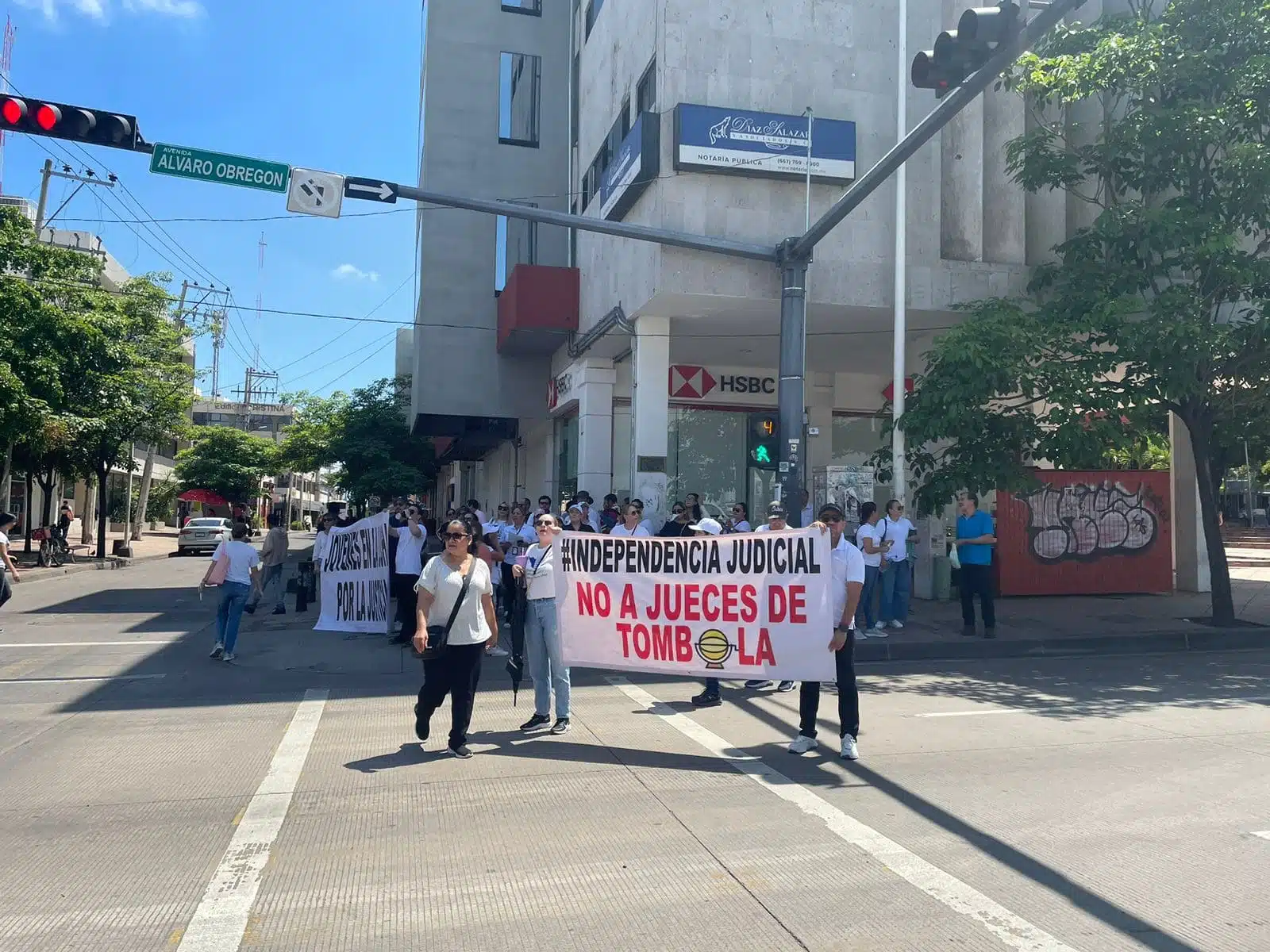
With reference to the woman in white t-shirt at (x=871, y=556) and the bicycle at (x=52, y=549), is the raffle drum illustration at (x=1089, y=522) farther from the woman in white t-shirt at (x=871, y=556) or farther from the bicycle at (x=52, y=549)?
the bicycle at (x=52, y=549)

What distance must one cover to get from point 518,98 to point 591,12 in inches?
200

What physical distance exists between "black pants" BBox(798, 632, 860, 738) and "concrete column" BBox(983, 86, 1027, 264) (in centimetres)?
1224

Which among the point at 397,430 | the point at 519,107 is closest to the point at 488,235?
the point at 519,107

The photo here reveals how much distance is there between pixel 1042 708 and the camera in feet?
30.9

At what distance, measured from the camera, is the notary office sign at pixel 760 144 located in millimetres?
15844

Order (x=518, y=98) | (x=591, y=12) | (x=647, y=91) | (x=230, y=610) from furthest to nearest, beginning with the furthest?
1. (x=518, y=98)
2. (x=591, y=12)
3. (x=647, y=91)
4. (x=230, y=610)

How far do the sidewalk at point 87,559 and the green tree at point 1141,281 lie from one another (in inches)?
851

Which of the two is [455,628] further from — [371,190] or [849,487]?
[849,487]

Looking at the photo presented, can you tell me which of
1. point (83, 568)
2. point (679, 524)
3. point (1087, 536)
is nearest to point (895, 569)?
point (679, 524)

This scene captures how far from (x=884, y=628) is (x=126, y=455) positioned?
99.1 feet

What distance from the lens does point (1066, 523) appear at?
1881 centimetres

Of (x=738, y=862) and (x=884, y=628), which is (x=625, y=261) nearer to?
(x=884, y=628)

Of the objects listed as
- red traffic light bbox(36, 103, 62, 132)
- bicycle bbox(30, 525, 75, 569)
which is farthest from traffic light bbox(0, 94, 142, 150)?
bicycle bbox(30, 525, 75, 569)

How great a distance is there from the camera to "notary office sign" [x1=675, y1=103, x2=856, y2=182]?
15.8m
